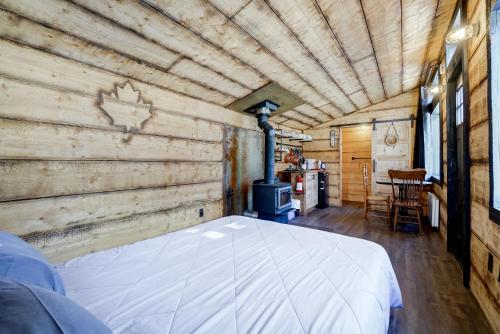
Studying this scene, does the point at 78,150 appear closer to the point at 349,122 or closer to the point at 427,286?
the point at 427,286

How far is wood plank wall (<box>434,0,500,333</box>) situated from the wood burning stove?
81.0 inches

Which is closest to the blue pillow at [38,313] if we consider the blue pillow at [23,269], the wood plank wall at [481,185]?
the blue pillow at [23,269]

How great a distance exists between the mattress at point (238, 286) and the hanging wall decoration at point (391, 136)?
14.1ft

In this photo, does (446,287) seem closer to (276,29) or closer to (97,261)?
(97,261)

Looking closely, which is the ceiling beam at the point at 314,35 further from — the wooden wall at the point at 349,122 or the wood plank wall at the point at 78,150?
the wooden wall at the point at 349,122

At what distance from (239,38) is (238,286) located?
2.14 m

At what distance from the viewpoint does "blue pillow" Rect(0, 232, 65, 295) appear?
0.63 meters

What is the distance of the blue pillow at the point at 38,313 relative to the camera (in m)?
0.34

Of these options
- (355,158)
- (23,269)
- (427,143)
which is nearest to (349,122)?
(355,158)

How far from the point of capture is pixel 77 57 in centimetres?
178

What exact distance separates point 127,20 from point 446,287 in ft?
11.2

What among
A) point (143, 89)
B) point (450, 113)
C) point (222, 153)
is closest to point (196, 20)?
point (143, 89)

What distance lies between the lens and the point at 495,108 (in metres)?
1.35

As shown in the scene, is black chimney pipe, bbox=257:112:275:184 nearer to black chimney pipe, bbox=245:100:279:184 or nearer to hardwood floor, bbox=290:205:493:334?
black chimney pipe, bbox=245:100:279:184
